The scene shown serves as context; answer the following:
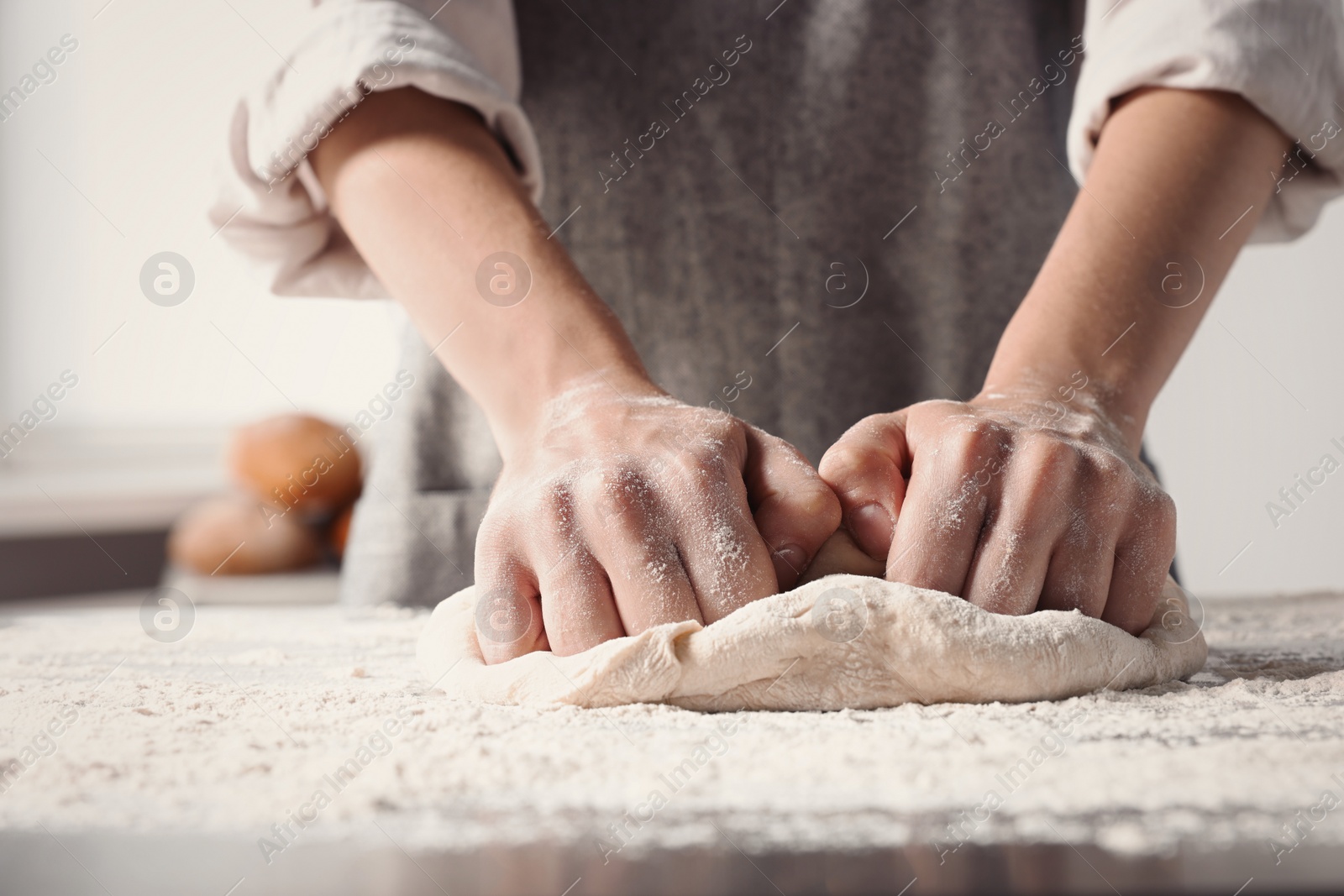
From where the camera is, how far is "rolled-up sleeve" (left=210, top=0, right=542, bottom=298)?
800 millimetres

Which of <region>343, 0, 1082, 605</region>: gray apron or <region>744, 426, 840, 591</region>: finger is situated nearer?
<region>744, 426, 840, 591</region>: finger

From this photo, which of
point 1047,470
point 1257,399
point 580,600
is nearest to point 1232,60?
point 1047,470

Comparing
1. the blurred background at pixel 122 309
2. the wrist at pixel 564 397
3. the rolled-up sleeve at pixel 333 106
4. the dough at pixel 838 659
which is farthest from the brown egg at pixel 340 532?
the dough at pixel 838 659

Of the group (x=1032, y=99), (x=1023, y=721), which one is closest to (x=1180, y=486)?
(x=1032, y=99)

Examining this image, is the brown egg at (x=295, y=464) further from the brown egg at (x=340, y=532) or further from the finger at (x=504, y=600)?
the finger at (x=504, y=600)

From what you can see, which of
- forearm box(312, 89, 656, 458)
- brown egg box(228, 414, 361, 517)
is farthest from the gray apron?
brown egg box(228, 414, 361, 517)

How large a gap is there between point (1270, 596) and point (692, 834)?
1166 mm

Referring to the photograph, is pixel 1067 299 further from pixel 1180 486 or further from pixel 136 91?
pixel 136 91

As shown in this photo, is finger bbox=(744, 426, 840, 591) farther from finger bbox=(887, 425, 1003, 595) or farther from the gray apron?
the gray apron

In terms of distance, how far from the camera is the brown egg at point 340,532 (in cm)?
200

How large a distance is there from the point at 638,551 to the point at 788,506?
0.11 meters

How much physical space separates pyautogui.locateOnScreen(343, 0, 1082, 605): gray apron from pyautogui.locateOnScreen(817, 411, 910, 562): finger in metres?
0.53

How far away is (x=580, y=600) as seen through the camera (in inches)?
22.9

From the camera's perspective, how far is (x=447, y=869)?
13.5 inches
